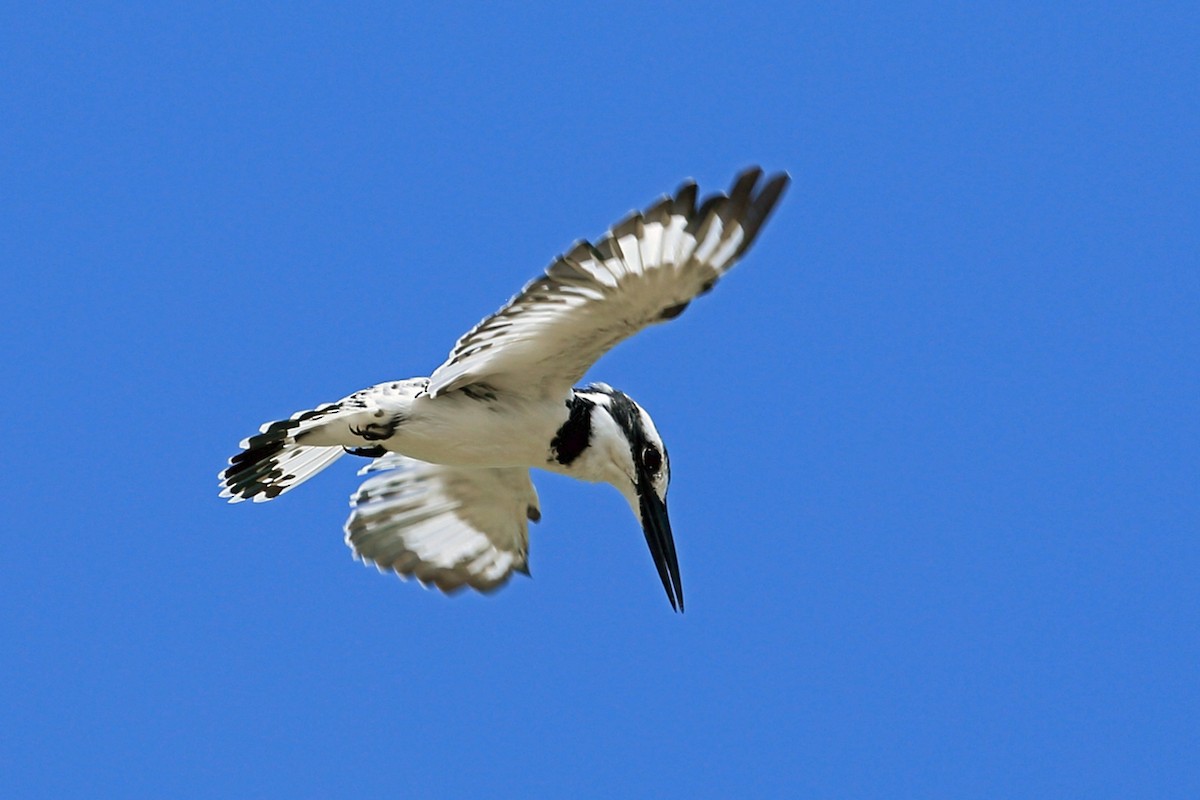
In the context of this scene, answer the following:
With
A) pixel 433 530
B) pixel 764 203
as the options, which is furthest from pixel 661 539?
pixel 764 203

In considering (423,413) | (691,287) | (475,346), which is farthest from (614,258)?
(423,413)

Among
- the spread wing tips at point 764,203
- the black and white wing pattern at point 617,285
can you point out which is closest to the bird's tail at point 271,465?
the black and white wing pattern at point 617,285

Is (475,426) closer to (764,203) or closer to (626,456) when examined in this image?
(626,456)

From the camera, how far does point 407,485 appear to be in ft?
29.0

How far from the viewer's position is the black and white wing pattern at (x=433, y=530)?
29.0 feet

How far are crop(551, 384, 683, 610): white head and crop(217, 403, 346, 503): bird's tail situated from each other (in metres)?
1.08

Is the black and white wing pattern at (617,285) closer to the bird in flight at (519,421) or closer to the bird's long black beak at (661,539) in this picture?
the bird in flight at (519,421)

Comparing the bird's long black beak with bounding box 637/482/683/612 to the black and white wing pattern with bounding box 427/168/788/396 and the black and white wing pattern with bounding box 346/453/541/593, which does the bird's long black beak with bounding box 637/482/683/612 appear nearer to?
the black and white wing pattern with bounding box 427/168/788/396

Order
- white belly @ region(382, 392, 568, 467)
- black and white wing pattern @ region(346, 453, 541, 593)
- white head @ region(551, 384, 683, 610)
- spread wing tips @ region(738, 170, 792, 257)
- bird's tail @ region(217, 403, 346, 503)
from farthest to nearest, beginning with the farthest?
black and white wing pattern @ region(346, 453, 541, 593)
bird's tail @ region(217, 403, 346, 503)
white head @ region(551, 384, 683, 610)
white belly @ region(382, 392, 568, 467)
spread wing tips @ region(738, 170, 792, 257)

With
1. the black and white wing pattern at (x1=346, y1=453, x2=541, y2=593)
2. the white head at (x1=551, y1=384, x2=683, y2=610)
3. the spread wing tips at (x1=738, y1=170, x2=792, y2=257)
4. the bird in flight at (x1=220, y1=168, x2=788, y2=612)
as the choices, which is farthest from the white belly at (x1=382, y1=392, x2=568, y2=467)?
the black and white wing pattern at (x1=346, y1=453, x2=541, y2=593)

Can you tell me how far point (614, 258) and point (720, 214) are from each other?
0.41m

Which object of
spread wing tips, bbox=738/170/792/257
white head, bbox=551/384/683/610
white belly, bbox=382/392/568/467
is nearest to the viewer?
spread wing tips, bbox=738/170/792/257

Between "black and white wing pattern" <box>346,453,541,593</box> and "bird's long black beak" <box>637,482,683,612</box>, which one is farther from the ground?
"black and white wing pattern" <box>346,453,541,593</box>

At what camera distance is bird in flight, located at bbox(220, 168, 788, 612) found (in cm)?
575
